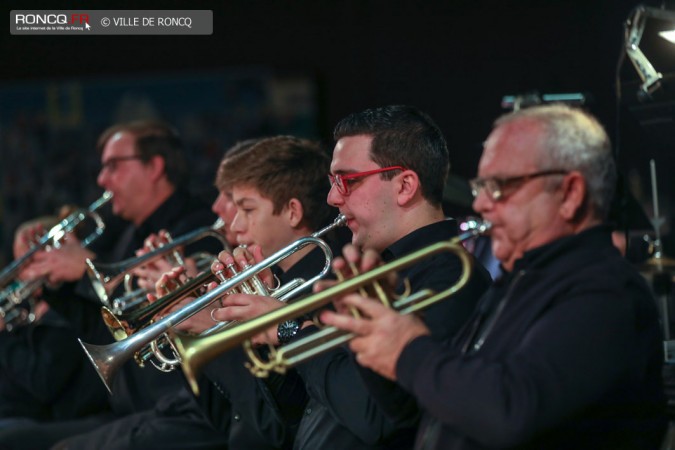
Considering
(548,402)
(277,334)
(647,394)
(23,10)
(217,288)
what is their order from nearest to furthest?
(548,402) → (647,394) → (277,334) → (217,288) → (23,10)

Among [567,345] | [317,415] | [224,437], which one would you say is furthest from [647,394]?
[224,437]

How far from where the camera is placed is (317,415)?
2.96m

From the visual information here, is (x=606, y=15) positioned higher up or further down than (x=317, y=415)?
higher up

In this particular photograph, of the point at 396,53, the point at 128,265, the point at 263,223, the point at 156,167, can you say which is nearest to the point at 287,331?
the point at 263,223

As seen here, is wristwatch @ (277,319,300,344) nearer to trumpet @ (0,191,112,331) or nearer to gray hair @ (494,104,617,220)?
gray hair @ (494,104,617,220)

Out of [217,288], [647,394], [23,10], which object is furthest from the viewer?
[23,10]

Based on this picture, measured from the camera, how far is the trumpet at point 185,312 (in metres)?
3.10

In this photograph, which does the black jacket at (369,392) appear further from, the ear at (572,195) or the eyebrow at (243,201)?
the eyebrow at (243,201)

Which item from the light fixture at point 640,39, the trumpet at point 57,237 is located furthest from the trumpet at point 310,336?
the trumpet at point 57,237

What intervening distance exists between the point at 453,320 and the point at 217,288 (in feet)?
2.74

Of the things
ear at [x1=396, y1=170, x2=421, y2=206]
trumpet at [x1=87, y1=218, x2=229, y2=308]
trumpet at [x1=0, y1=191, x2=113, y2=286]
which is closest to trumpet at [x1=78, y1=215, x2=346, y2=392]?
ear at [x1=396, y1=170, x2=421, y2=206]

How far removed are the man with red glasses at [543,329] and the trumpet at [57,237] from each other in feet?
11.0

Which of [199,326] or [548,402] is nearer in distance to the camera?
[548,402]

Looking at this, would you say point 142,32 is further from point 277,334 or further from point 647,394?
point 647,394
